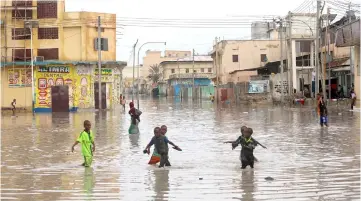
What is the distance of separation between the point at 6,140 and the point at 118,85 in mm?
30160

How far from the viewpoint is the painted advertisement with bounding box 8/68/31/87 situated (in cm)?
4650

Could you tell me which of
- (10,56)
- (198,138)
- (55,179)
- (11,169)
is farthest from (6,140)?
(10,56)

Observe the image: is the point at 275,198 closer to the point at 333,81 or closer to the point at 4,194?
the point at 4,194

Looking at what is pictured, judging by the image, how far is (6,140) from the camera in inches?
794

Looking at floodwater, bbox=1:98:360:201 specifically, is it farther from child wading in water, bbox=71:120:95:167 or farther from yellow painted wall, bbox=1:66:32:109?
yellow painted wall, bbox=1:66:32:109

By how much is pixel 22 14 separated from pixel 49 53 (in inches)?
146

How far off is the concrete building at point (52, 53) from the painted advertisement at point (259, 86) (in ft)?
52.0

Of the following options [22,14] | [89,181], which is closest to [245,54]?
[22,14]

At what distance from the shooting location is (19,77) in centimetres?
4669

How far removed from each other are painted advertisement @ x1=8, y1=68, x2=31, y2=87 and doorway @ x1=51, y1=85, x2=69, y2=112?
212 centimetres

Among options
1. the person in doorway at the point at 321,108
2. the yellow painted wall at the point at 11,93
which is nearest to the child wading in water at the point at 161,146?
the person in doorway at the point at 321,108

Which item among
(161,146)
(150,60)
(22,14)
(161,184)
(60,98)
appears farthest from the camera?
(150,60)

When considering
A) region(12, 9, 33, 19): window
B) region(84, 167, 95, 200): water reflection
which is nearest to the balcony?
region(12, 9, 33, 19): window

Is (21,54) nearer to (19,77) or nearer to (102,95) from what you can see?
(19,77)
